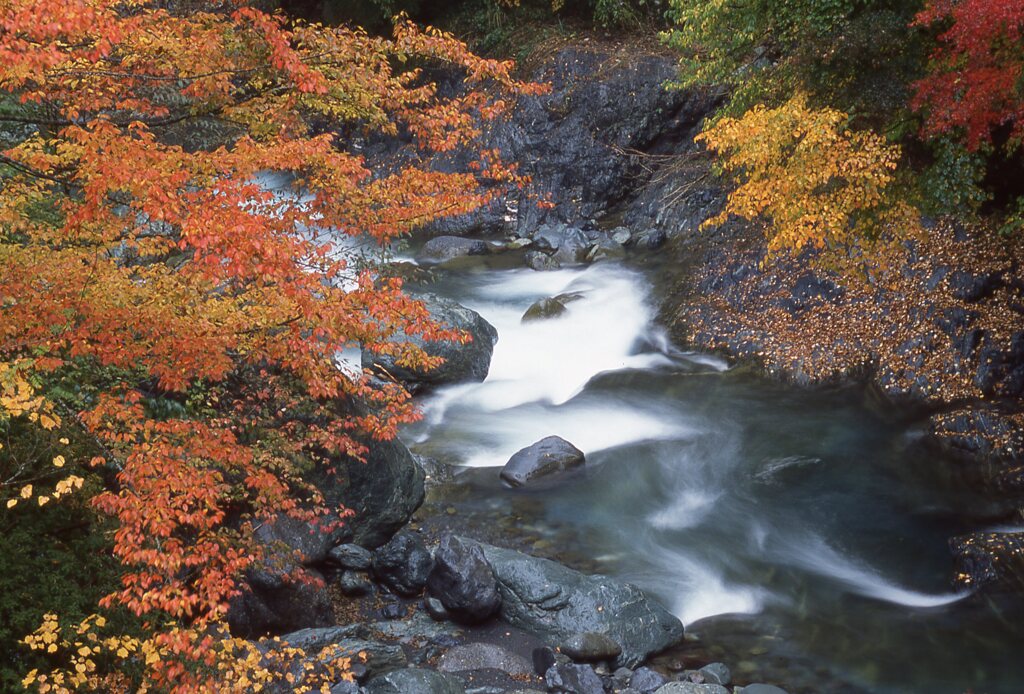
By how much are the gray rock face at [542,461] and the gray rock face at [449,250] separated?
9.85m

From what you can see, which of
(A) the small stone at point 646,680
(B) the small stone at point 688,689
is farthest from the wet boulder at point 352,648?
(B) the small stone at point 688,689

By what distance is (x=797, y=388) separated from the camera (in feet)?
43.8

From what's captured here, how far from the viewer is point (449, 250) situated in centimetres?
2103

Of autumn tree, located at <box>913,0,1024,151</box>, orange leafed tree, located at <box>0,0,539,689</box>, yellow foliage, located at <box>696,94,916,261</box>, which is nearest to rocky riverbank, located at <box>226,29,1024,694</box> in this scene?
orange leafed tree, located at <box>0,0,539,689</box>

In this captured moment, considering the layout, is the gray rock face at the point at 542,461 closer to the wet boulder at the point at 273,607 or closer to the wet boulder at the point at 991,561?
the wet boulder at the point at 273,607

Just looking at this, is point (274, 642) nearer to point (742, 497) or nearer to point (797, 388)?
point (742, 497)

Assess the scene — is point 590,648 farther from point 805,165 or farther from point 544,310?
point 544,310

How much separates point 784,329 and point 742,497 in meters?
4.62

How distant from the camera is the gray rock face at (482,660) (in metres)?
7.41

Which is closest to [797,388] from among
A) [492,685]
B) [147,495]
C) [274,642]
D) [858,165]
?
[858,165]

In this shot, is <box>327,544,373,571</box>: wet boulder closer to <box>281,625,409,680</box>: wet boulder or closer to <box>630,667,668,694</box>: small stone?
<box>281,625,409,680</box>: wet boulder

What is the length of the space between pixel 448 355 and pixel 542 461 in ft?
11.2

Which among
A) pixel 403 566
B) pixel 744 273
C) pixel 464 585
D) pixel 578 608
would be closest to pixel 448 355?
pixel 403 566

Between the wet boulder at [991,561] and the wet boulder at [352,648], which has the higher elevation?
the wet boulder at [991,561]
